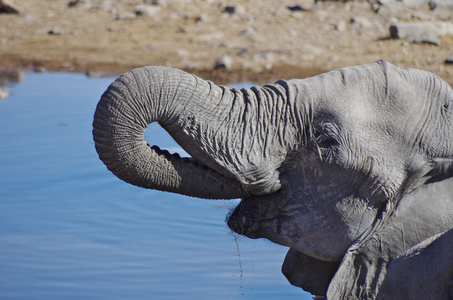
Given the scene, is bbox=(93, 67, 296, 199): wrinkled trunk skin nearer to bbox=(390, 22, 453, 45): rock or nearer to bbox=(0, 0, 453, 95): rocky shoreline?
bbox=(0, 0, 453, 95): rocky shoreline

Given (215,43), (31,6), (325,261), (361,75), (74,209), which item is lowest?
(31,6)

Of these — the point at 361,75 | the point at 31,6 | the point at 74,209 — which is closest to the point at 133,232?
the point at 74,209

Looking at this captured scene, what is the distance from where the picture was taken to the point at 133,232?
5723 mm

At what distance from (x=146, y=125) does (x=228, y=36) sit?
9.68 metres

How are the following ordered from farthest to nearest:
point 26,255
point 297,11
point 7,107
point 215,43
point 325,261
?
point 297,11 → point 215,43 → point 7,107 → point 26,255 → point 325,261

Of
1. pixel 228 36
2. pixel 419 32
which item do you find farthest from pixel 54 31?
pixel 419 32

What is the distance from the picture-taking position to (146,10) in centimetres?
1317

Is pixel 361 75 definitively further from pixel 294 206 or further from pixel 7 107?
pixel 7 107

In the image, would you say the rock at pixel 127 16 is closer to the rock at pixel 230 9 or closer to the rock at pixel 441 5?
Answer: the rock at pixel 230 9

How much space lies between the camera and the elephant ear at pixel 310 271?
2.88 metres

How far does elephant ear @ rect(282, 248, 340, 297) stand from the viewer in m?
2.88

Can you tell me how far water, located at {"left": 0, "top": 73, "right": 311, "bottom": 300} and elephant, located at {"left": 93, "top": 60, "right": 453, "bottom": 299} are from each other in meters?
1.85

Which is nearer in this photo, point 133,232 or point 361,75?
point 361,75

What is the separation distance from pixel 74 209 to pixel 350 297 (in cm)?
374
